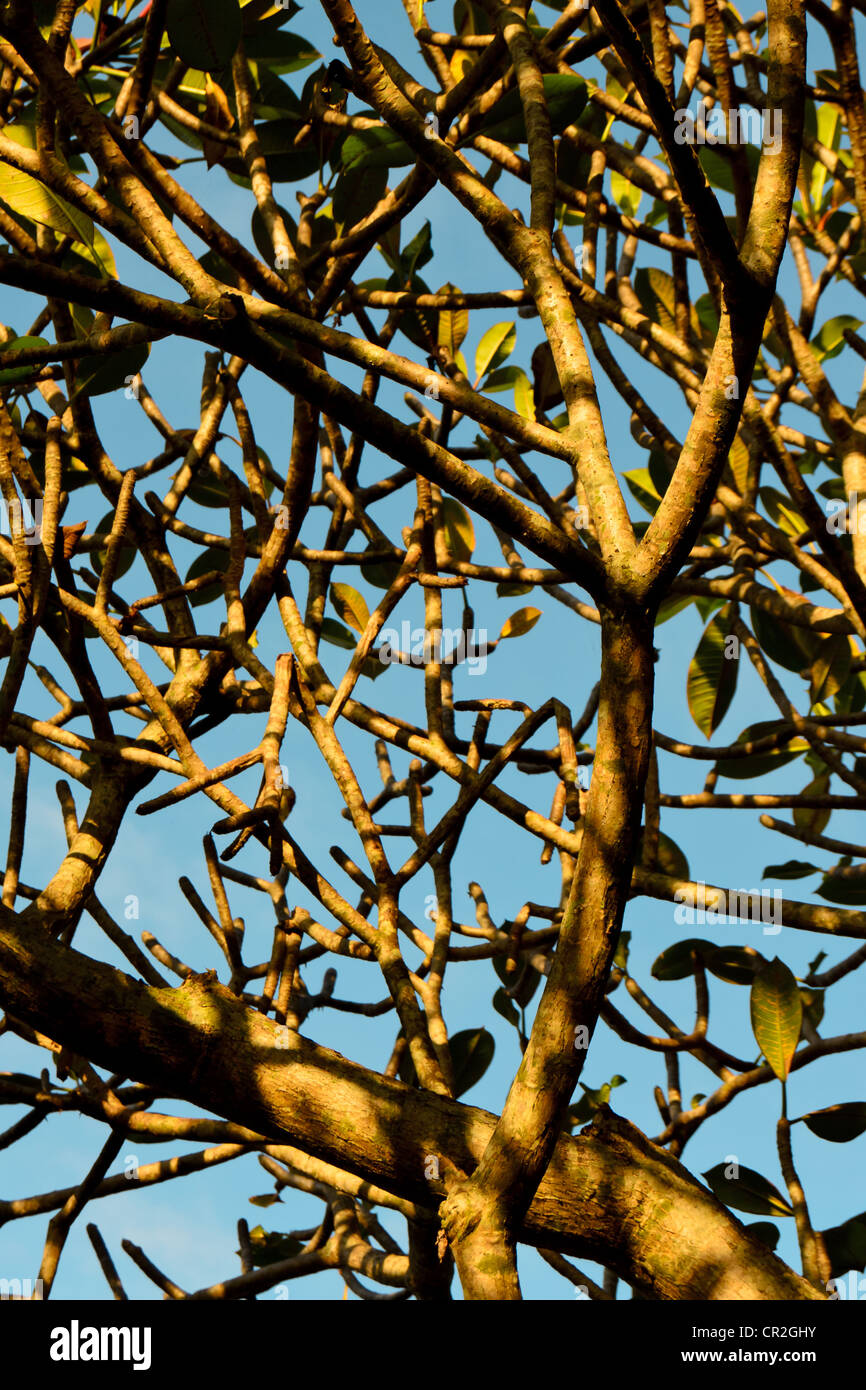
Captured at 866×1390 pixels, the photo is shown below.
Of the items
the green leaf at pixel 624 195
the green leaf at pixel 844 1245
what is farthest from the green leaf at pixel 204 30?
the green leaf at pixel 844 1245

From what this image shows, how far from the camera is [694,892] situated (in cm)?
168

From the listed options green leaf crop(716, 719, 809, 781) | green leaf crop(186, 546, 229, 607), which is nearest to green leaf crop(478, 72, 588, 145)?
green leaf crop(186, 546, 229, 607)

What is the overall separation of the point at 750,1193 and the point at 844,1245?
0.60ft

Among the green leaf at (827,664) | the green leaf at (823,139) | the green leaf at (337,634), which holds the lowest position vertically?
the green leaf at (827,664)

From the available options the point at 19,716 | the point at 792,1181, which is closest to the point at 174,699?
the point at 19,716

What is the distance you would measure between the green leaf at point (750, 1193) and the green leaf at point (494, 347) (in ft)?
5.92

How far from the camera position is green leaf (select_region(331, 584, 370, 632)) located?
2.66m

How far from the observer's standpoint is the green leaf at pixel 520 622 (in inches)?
103

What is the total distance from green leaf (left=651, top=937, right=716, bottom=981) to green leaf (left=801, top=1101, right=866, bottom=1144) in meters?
0.34

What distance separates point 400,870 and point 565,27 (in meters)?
1.55

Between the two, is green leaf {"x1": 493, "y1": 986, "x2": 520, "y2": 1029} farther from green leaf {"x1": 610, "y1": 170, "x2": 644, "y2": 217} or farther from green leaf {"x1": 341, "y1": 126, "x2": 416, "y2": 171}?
green leaf {"x1": 610, "y1": 170, "x2": 644, "y2": 217}

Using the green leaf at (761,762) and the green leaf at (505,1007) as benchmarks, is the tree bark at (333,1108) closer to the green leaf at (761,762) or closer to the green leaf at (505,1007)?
the green leaf at (505,1007)

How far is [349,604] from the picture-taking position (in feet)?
8.73

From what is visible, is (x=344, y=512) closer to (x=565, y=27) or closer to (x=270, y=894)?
(x=270, y=894)
